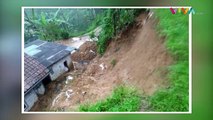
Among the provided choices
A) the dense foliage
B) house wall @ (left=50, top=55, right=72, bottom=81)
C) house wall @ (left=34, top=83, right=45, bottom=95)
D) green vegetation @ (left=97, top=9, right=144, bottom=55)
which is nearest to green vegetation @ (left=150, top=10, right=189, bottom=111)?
green vegetation @ (left=97, top=9, right=144, bottom=55)

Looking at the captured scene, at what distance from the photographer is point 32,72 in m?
1.86

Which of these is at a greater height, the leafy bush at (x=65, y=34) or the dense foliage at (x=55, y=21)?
the dense foliage at (x=55, y=21)

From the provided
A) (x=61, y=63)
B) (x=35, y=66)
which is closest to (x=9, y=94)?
(x=35, y=66)

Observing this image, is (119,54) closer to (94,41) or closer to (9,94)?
(94,41)

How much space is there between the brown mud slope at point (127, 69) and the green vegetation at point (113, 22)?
3 cm

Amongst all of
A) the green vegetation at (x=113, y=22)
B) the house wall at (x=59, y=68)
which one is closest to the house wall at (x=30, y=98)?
the house wall at (x=59, y=68)

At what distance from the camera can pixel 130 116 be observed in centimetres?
185

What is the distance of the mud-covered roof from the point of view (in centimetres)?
186

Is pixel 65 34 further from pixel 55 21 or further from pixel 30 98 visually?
pixel 30 98

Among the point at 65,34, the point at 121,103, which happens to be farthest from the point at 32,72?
the point at 121,103

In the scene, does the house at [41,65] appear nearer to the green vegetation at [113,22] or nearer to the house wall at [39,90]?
the house wall at [39,90]

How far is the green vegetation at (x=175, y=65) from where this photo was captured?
185 cm

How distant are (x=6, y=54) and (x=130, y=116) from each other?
2.59 feet

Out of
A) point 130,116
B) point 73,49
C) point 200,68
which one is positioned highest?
point 73,49
